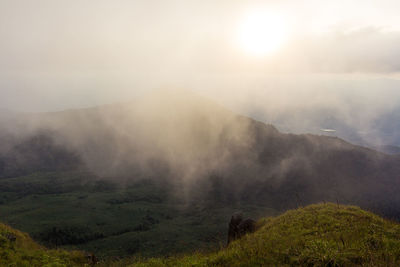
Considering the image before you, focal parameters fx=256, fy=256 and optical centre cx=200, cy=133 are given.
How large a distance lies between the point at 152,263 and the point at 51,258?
282 inches

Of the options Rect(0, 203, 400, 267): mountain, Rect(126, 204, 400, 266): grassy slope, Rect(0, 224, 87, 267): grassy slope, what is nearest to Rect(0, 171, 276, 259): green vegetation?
Rect(0, 224, 87, 267): grassy slope

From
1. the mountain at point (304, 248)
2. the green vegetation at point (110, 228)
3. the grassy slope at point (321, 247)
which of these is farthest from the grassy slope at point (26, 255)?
the green vegetation at point (110, 228)

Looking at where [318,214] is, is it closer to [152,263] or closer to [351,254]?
[351,254]

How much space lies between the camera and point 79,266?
17375mm

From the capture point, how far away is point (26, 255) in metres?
16.8

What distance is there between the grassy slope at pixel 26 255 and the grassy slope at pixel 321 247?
149 inches

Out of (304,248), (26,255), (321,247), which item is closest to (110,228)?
(26,255)

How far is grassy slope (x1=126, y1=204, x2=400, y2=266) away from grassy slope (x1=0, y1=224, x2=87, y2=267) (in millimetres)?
3788

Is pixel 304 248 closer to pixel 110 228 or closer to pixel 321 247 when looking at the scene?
pixel 321 247

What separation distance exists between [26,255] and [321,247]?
1814 cm

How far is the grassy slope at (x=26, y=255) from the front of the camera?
15.8 meters

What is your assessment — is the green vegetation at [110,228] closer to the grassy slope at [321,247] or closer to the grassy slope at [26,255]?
the grassy slope at [26,255]

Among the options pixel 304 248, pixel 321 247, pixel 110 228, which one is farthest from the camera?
pixel 110 228

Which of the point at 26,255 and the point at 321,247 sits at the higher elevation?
the point at 321,247
